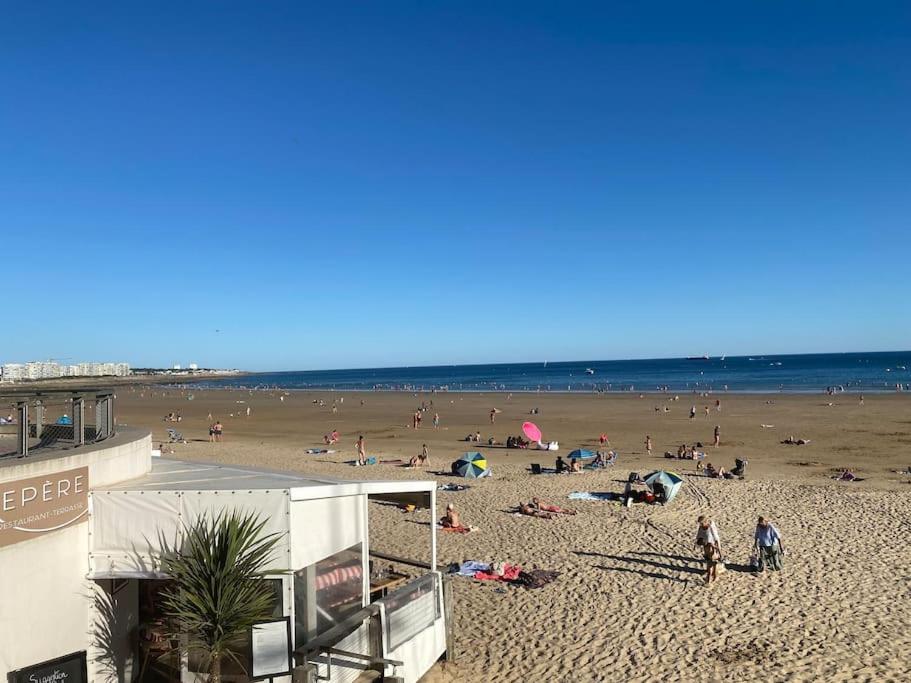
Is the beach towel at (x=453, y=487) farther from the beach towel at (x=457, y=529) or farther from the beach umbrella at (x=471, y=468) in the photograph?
the beach towel at (x=457, y=529)

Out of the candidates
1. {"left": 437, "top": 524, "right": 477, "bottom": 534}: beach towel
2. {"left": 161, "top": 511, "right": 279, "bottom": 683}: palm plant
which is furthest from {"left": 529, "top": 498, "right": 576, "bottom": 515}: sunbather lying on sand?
{"left": 161, "top": 511, "right": 279, "bottom": 683}: palm plant

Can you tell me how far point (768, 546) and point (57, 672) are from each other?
11.2 meters

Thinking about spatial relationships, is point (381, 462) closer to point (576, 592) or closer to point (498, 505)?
point (498, 505)

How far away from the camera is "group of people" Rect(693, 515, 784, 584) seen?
37.4 feet

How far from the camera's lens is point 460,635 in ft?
31.0

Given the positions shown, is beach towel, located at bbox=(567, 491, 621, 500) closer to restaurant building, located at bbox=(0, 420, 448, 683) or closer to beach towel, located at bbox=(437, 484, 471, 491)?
beach towel, located at bbox=(437, 484, 471, 491)

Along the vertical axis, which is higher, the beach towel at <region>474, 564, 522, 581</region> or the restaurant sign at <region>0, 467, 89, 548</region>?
the restaurant sign at <region>0, 467, 89, 548</region>

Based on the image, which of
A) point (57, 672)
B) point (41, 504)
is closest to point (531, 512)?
point (57, 672)

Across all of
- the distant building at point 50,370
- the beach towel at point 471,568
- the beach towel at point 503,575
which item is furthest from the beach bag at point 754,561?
the distant building at point 50,370

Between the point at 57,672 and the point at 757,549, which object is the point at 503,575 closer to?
the point at 757,549

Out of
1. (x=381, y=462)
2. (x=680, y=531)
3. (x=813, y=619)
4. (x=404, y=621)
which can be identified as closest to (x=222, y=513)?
(x=404, y=621)

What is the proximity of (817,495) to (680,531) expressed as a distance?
5834 millimetres

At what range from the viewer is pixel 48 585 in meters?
5.72

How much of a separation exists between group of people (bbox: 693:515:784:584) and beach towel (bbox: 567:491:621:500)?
6.03m
